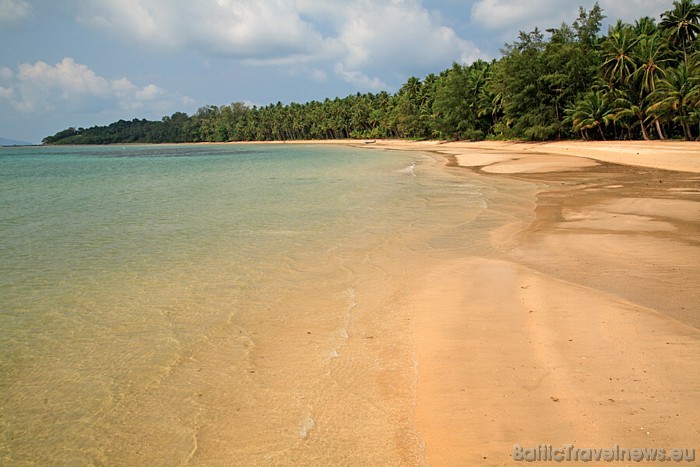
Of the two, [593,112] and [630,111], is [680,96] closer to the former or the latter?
[630,111]

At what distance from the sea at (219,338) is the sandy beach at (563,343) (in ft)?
1.27

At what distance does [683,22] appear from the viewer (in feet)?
138

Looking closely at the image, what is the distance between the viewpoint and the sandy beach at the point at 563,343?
12.4ft

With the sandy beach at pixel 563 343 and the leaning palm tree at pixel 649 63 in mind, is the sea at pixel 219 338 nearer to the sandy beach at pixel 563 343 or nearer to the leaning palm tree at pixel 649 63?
the sandy beach at pixel 563 343

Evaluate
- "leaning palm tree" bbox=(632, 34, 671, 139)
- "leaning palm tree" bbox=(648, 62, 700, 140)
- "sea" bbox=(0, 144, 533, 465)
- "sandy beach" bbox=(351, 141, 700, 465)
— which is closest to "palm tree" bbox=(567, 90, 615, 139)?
"leaning palm tree" bbox=(632, 34, 671, 139)

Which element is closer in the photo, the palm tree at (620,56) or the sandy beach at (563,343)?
the sandy beach at (563,343)

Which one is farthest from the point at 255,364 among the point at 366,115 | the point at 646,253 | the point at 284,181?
the point at 366,115

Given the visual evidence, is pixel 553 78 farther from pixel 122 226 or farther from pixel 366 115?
pixel 366 115

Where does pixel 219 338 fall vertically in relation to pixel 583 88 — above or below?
below

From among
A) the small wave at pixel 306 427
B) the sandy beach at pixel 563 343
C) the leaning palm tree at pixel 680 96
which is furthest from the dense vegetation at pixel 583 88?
the small wave at pixel 306 427

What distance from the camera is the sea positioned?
13.4ft

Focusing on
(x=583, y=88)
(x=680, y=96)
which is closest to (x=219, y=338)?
(x=680, y=96)

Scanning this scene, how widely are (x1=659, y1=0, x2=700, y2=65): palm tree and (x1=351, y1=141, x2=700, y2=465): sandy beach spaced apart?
41.2 m

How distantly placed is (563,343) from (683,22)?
4972cm
